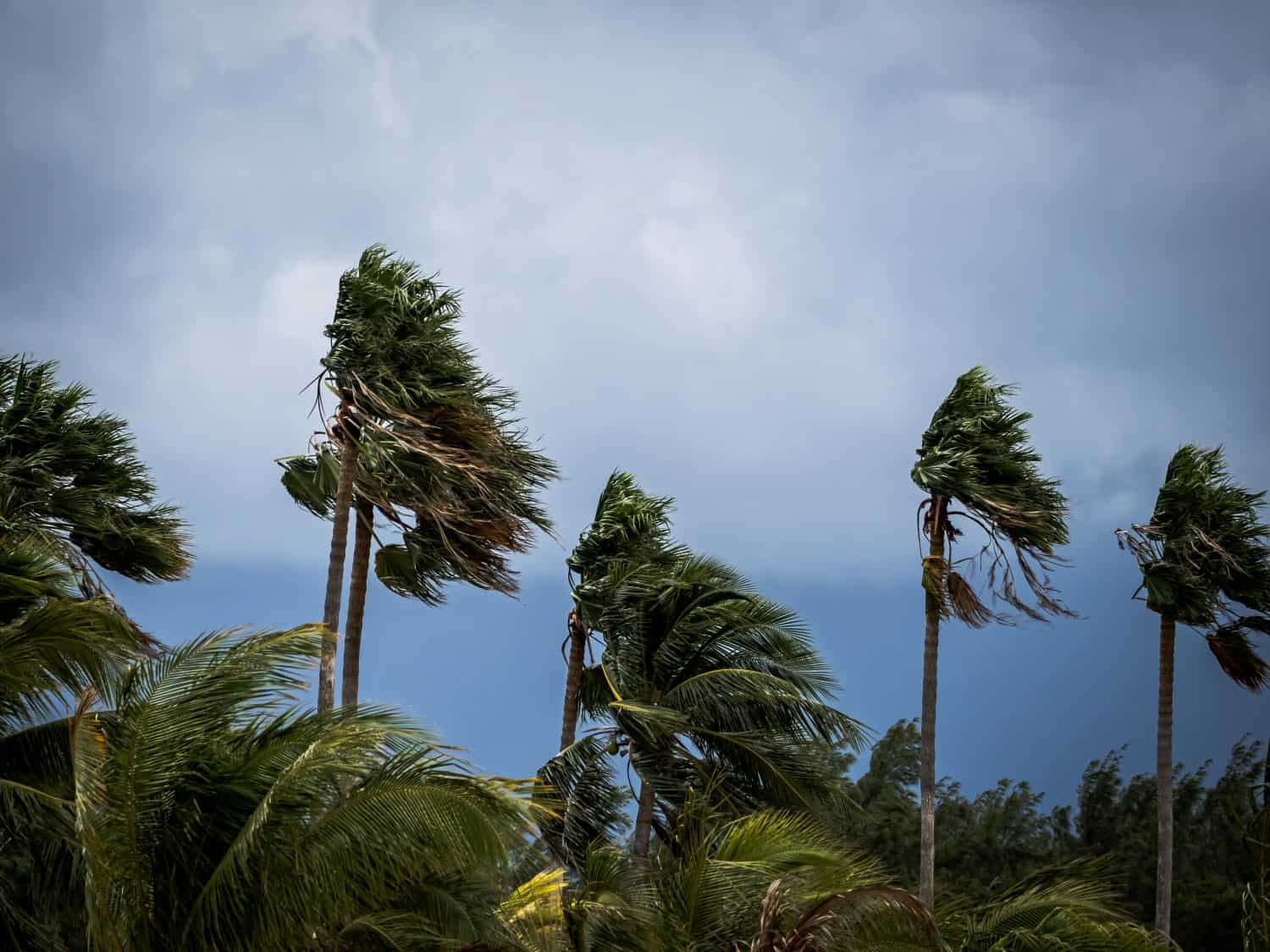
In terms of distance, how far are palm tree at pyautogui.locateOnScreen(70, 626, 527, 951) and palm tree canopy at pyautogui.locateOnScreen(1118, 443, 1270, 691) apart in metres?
18.8

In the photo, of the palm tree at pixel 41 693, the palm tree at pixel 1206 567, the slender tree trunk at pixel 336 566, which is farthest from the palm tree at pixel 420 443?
the palm tree at pixel 1206 567

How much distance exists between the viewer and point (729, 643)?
1722 centimetres

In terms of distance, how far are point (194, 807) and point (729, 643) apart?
33.7 feet

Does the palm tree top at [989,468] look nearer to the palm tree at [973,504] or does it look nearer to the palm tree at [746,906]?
the palm tree at [973,504]

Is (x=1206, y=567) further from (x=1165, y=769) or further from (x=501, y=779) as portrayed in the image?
(x=501, y=779)

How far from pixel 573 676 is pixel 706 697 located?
3.17 metres

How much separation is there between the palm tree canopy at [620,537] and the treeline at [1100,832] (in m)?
11.6

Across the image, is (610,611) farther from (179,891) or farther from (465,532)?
(179,891)

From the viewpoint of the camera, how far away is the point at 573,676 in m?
19.1

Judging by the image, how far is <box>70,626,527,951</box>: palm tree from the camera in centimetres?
729

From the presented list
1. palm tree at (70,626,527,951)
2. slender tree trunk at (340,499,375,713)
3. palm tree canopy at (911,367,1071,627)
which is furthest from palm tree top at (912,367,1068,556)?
palm tree at (70,626,527,951)

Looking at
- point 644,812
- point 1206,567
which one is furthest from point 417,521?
point 1206,567

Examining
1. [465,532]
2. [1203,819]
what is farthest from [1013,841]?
[465,532]

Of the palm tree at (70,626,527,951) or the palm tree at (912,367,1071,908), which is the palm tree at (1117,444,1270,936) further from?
the palm tree at (70,626,527,951)
